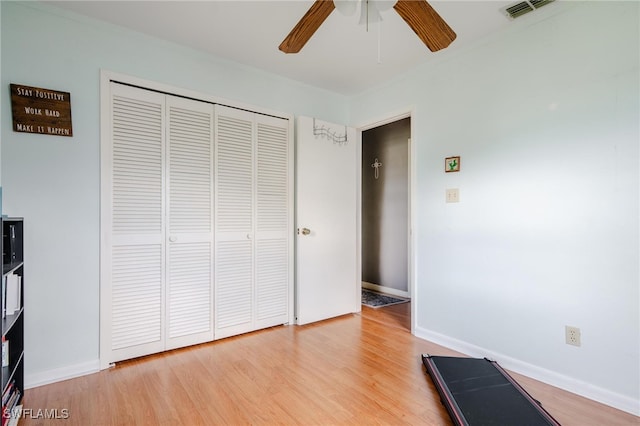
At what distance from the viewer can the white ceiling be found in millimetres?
2141

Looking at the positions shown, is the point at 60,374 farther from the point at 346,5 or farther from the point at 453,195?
the point at 453,195

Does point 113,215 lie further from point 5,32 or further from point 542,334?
point 542,334

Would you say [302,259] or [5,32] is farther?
[302,259]

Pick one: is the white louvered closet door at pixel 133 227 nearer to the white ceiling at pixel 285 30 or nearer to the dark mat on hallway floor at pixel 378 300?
the white ceiling at pixel 285 30

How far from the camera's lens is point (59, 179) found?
7.08 ft

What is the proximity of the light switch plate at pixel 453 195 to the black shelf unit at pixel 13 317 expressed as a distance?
2.90 m

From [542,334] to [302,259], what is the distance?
2.00m

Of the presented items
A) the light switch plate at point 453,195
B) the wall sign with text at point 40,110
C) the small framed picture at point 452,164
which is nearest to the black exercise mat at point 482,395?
the light switch plate at point 453,195

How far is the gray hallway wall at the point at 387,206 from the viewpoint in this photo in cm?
449

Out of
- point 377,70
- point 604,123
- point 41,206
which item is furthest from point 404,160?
point 41,206

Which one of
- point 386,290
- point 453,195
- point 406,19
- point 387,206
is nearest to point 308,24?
point 406,19

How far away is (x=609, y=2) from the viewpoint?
6.31ft

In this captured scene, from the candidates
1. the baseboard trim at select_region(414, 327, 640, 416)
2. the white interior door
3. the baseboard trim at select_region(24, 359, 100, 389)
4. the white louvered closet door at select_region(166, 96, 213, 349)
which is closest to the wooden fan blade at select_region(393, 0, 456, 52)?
the white interior door

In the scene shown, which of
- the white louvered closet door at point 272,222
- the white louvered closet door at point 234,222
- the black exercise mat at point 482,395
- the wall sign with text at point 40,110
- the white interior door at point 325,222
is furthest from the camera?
the white interior door at point 325,222
